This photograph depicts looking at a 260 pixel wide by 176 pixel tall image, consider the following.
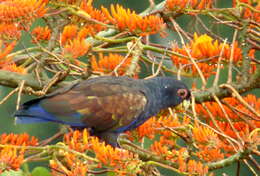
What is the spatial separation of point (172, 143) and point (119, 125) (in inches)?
18.3

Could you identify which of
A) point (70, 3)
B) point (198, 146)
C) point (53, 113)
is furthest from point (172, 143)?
point (70, 3)

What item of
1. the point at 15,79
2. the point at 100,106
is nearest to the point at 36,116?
the point at 15,79

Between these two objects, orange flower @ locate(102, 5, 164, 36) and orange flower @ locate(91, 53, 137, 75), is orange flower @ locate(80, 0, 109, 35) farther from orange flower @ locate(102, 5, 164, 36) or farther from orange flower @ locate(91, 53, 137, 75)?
orange flower @ locate(91, 53, 137, 75)

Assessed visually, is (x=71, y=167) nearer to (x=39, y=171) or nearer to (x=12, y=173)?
(x=12, y=173)

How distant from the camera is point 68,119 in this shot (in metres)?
4.21

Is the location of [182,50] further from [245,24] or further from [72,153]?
[72,153]

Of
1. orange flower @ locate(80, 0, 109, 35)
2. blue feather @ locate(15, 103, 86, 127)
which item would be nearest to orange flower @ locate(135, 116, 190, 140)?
blue feather @ locate(15, 103, 86, 127)

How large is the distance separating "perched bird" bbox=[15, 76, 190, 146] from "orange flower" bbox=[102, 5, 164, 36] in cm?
33

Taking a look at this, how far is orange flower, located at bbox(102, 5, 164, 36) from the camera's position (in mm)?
4254

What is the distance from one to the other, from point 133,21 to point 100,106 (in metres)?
0.55

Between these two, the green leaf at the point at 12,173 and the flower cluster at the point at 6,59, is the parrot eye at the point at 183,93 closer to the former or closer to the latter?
the flower cluster at the point at 6,59

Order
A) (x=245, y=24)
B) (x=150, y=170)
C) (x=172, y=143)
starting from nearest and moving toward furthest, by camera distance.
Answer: (x=150, y=170) → (x=172, y=143) → (x=245, y=24)

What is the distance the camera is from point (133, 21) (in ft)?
14.0

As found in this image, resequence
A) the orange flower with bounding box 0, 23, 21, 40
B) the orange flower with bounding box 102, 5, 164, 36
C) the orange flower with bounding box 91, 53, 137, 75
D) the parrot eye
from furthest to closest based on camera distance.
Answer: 1. the orange flower with bounding box 91, 53, 137, 75
2. the parrot eye
3. the orange flower with bounding box 102, 5, 164, 36
4. the orange flower with bounding box 0, 23, 21, 40
